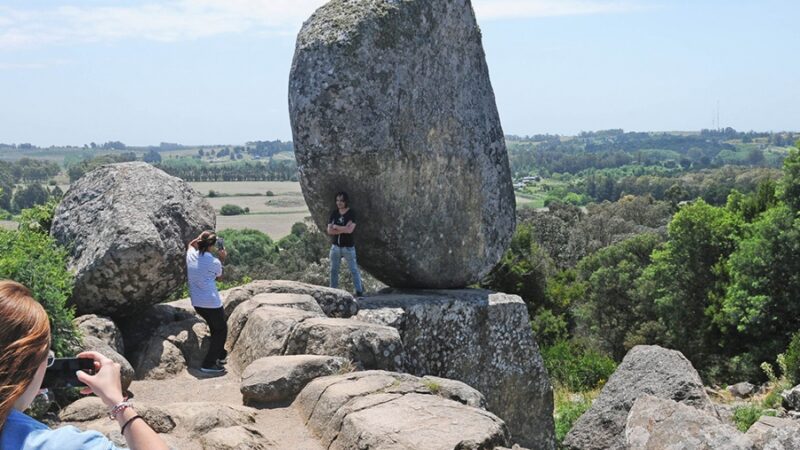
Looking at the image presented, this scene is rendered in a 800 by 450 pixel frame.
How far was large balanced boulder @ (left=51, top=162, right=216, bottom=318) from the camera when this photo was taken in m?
11.6

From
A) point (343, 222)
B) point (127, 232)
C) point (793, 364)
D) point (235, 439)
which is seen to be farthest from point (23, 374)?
point (793, 364)

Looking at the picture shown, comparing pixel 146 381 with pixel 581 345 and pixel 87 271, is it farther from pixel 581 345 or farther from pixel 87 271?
pixel 581 345

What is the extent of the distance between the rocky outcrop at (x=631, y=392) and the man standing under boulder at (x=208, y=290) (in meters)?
6.47

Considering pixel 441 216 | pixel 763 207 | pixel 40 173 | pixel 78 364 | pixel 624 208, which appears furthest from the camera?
pixel 40 173

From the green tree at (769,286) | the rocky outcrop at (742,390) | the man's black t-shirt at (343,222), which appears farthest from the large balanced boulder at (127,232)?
the green tree at (769,286)

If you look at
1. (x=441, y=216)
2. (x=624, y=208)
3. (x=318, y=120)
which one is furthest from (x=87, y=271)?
(x=624, y=208)

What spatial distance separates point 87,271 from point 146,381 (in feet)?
5.54

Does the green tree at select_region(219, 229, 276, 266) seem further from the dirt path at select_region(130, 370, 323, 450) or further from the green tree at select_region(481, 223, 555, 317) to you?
the dirt path at select_region(130, 370, 323, 450)

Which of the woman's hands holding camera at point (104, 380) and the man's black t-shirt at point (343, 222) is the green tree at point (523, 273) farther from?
the woman's hands holding camera at point (104, 380)

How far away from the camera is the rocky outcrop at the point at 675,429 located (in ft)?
28.8

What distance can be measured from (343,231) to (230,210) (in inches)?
3460

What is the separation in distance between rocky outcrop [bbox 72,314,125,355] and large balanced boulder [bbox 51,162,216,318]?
0.46 m

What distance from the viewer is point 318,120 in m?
13.2

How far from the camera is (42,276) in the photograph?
32.6 feet
